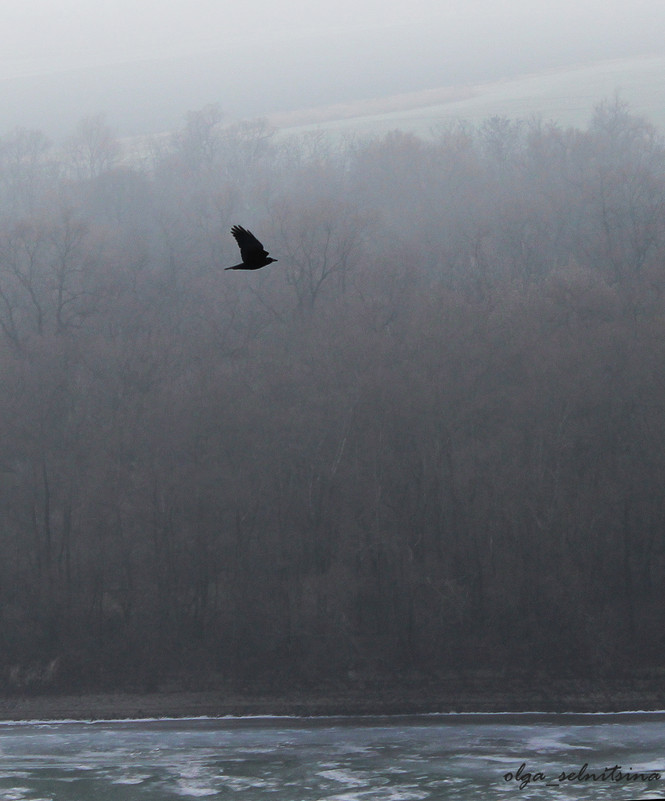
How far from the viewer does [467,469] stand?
140 feet

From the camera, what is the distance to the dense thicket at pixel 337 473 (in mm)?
40406

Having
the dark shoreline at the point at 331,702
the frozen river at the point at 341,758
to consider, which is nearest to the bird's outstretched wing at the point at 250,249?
the frozen river at the point at 341,758

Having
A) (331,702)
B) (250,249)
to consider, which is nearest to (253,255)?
(250,249)

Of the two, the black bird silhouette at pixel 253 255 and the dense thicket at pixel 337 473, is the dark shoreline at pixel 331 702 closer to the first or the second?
the dense thicket at pixel 337 473

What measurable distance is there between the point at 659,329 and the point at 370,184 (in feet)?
107

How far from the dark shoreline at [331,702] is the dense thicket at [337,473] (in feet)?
2.96

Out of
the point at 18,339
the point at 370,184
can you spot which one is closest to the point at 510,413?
the point at 18,339

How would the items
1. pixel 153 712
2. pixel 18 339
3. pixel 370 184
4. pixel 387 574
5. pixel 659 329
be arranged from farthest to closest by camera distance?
1. pixel 370 184
2. pixel 18 339
3. pixel 659 329
4. pixel 387 574
5. pixel 153 712

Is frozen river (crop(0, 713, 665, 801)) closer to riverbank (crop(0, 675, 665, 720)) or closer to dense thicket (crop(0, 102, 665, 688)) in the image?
riverbank (crop(0, 675, 665, 720))

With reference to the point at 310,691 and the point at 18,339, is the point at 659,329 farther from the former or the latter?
the point at 18,339

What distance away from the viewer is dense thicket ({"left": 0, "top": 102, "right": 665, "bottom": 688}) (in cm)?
4041

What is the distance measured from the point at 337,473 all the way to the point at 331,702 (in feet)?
26.8

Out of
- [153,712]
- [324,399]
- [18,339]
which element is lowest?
[153,712]

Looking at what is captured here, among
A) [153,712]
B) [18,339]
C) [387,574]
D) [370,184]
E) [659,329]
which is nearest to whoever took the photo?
[153,712]
